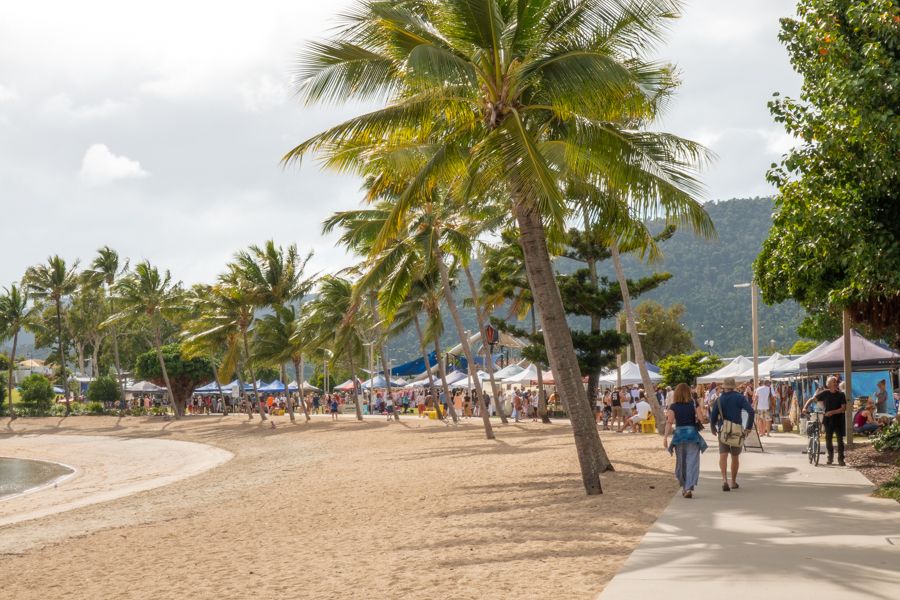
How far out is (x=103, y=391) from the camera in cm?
6269

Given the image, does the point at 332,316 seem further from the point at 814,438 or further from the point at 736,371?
the point at 814,438

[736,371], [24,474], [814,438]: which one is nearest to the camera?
[814,438]

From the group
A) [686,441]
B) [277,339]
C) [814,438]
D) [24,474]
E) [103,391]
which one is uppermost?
[277,339]

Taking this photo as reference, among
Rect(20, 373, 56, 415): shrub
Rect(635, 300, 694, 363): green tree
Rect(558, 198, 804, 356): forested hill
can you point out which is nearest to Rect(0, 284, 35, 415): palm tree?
Rect(20, 373, 56, 415): shrub

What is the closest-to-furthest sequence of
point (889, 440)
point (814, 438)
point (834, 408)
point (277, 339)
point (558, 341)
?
point (558, 341), point (834, 408), point (814, 438), point (889, 440), point (277, 339)

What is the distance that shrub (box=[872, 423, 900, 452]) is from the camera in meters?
15.2

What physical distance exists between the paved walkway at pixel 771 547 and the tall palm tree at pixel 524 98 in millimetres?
2398

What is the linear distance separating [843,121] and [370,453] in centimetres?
1549

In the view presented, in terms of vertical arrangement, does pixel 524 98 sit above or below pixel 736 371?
above

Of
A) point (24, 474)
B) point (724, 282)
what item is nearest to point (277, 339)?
point (24, 474)

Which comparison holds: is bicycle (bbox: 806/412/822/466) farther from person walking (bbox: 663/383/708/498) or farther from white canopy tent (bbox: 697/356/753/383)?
white canopy tent (bbox: 697/356/753/383)

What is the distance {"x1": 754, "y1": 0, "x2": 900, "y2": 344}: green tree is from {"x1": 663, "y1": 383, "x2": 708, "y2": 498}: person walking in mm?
2505

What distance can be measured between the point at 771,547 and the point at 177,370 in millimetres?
61955

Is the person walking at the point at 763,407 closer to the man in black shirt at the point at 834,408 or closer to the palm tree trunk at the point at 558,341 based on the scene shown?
the man in black shirt at the point at 834,408
